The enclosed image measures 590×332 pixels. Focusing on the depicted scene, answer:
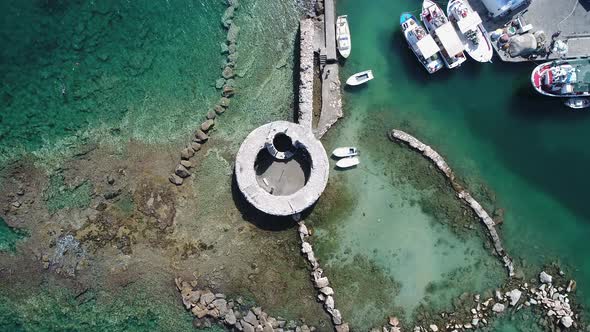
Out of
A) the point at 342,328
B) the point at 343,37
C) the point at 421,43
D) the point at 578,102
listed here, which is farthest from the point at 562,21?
the point at 342,328

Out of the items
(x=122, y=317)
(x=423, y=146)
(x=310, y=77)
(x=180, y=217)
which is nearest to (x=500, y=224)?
(x=423, y=146)

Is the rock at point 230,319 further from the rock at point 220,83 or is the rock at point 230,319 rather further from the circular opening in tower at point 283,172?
the rock at point 220,83

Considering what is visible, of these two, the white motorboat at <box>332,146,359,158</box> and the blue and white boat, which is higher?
the blue and white boat

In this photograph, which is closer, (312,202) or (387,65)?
(312,202)

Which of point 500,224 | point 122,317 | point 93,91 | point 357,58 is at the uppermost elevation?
point 93,91

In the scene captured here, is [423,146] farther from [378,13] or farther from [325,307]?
[325,307]

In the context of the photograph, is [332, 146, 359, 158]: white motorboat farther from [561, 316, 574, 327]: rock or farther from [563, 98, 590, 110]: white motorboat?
[561, 316, 574, 327]: rock

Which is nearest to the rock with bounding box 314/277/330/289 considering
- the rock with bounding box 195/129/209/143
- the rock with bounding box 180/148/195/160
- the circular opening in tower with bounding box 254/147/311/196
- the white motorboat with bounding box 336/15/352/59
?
the circular opening in tower with bounding box 254/147/311/196
